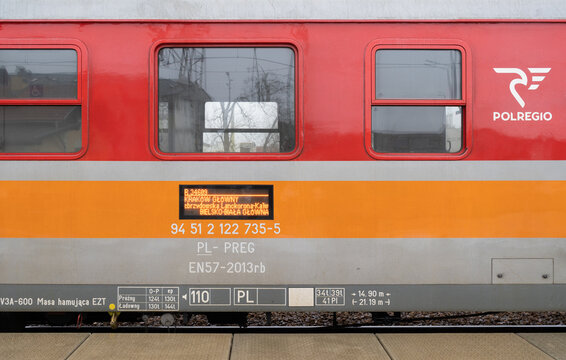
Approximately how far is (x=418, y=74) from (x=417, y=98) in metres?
0.20

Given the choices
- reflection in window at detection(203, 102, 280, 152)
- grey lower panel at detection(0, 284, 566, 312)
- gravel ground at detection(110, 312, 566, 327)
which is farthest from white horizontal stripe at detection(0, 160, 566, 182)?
gravel ground at detection(110, 312, 566, 327)

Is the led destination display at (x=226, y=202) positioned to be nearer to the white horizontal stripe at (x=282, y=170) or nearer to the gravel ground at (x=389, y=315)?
the white horizontal stripe at (x=282, y=170)

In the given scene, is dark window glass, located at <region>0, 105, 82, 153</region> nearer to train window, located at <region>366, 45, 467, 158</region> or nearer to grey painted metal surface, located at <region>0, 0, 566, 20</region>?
grey painted metal surface, located at <region>0, 0, 566, 20</region>

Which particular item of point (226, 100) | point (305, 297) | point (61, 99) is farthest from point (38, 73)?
point (305, 297)

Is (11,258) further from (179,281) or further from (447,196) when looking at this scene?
(447,196)

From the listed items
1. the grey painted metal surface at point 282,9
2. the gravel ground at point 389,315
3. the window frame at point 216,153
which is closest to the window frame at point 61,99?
the grey painted metal surface at point 282,9

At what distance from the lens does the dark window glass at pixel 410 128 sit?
12.7ft

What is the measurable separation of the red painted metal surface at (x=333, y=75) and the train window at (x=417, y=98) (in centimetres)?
9

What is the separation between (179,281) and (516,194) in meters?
2.89

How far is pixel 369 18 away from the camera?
3.88m

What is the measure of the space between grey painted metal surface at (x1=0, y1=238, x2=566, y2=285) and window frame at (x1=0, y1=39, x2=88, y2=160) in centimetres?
70

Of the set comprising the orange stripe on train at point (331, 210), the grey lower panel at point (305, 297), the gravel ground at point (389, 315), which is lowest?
the gravel ground at point (389, 315)

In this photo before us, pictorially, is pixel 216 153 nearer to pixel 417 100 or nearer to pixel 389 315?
pixel 417 100

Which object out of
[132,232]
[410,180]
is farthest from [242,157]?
[410,180]
